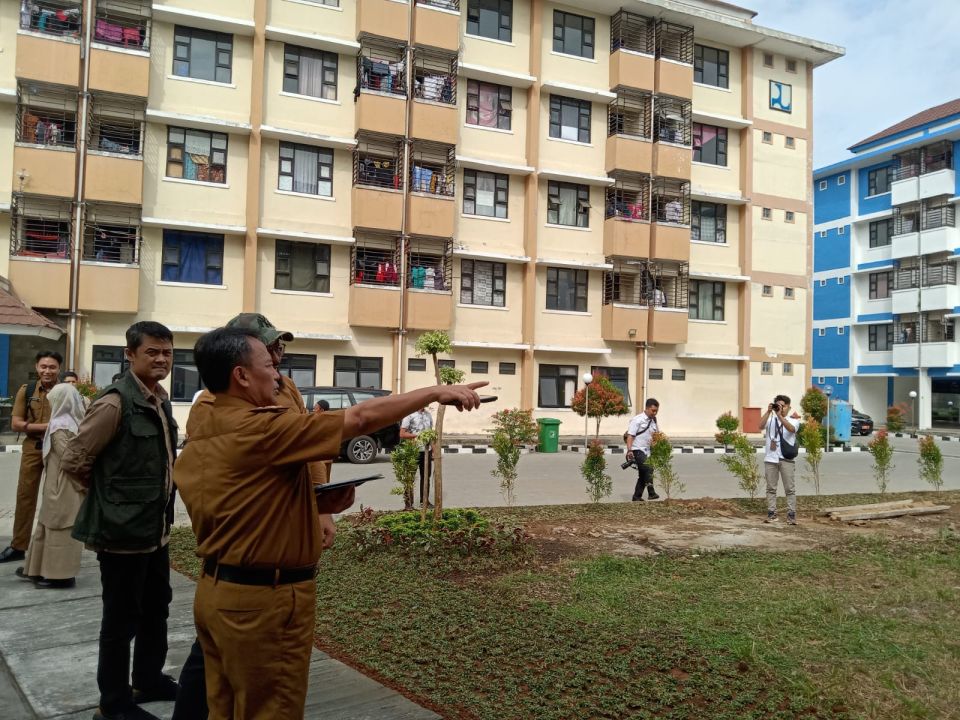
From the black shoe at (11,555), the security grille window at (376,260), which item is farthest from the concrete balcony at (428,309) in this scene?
the black shoe at (11,555)

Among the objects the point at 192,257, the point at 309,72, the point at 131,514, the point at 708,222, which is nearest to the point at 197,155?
the point at 192,257

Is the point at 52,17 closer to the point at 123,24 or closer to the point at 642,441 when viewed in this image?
the point at 123,24

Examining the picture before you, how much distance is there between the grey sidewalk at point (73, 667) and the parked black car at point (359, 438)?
35.6ft

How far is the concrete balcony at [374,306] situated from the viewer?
81.8 ft

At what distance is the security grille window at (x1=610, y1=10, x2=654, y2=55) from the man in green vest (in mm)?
28268

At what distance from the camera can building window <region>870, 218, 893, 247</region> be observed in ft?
143

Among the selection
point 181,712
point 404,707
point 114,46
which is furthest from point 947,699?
point 114,46

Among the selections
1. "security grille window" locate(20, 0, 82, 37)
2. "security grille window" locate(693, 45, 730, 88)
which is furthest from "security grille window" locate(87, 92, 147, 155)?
"security grille window" locate(693, 45, 730, 88)

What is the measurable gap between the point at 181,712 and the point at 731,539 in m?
7.21

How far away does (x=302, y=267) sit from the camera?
2502 centimetres

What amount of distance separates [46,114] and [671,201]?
20922 millimetres

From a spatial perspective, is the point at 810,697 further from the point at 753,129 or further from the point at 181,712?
the point at 753,129

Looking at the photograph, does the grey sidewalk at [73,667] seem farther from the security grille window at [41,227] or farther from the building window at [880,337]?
the building window at [880,337]

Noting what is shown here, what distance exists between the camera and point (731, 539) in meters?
9.14
